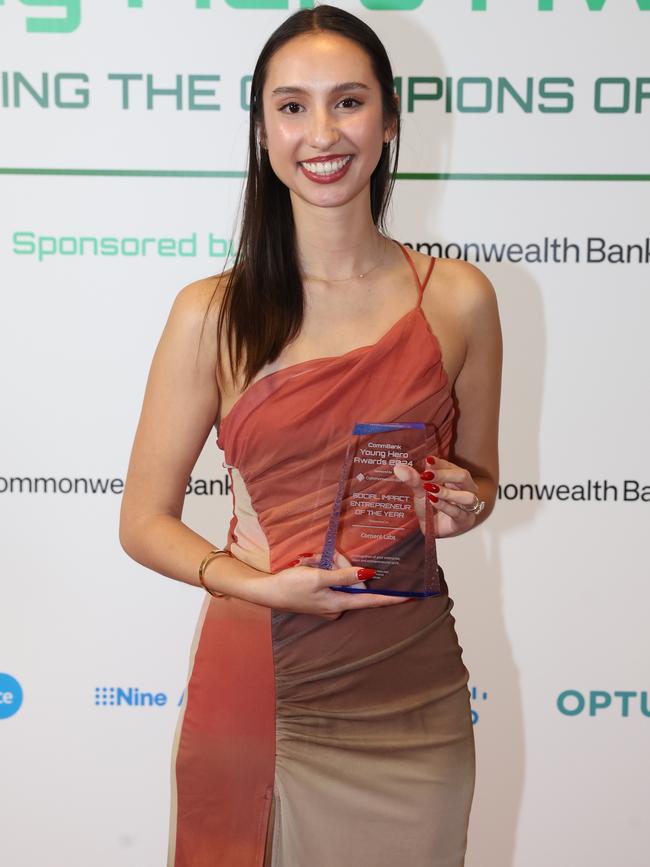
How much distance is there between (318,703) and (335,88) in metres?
0.89

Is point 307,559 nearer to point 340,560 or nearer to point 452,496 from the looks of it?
point 340,560

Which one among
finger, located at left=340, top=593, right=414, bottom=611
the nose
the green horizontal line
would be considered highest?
the green horizontal line

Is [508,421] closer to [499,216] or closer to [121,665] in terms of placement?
[499,216]

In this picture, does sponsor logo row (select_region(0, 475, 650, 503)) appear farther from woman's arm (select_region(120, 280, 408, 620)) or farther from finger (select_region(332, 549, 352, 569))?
finger (select_region(332, 549, 352, 569))

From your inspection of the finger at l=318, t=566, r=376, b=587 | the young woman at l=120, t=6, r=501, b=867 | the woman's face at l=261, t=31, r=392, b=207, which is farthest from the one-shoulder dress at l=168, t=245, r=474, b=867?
the woman's face at l=261, t=31, r=392, b=207

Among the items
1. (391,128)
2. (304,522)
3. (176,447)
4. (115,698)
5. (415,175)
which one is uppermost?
(415,175)

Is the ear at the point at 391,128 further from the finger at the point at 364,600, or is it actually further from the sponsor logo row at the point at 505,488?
the sponsor logo row at the point at 505,488

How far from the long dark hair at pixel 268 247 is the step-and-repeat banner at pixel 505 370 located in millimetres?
759

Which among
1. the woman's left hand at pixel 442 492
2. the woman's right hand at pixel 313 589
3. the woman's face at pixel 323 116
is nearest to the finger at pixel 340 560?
the woman's right hand at pixel 313 589

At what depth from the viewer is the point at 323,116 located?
1.43 metres

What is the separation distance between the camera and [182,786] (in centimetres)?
146

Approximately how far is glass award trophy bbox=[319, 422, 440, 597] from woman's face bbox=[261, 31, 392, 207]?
15.0 inches

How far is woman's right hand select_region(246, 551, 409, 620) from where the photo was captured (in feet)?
4.30

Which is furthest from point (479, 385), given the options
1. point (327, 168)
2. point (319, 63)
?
point (319, 63)
